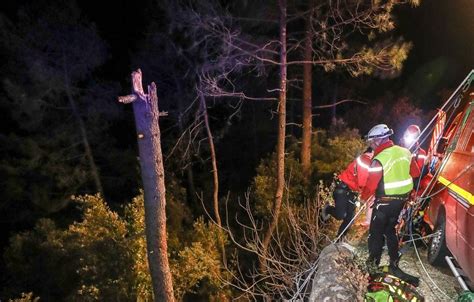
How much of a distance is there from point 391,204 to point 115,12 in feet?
74.1

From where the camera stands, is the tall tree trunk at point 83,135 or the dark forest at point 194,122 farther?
the tall tree trunk at point 83,135

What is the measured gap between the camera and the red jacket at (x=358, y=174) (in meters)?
4.74

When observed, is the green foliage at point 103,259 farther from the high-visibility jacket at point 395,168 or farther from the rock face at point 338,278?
the high-visibility jacket at point 395,168

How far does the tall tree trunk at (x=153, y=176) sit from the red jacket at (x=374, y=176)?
348cm

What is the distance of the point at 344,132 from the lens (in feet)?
53.8

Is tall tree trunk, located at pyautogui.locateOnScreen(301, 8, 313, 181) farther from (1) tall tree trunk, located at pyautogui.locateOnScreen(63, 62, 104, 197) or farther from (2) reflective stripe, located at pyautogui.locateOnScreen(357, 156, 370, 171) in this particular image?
(1) tall tree trunk, located at pyautogui.locateOnScreen(63, 62, 104, 197)

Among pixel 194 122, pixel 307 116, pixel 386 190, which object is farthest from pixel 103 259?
pixel 386 190

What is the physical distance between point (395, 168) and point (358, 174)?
1.28 ft

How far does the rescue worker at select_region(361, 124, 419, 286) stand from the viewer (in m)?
4.68

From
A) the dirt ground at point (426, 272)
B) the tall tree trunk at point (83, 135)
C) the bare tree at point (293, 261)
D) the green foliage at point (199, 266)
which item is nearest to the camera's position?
the dirt ground at point (426, 272)

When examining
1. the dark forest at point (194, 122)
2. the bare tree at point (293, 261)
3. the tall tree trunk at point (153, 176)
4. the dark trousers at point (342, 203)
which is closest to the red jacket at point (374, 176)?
the dark trousers at point (342, 203)

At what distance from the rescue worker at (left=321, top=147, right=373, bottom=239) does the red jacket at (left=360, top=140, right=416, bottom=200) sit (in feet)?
0.16

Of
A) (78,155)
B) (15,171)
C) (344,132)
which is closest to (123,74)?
(78,155)

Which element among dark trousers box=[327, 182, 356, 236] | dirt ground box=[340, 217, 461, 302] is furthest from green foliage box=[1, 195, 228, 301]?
dark trousers box=[327, 182, 356, 236]
